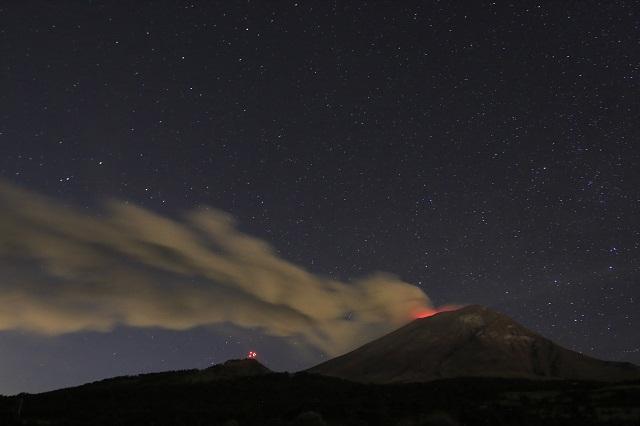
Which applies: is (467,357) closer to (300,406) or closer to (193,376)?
(193,376)

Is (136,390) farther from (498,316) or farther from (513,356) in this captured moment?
(498,316)

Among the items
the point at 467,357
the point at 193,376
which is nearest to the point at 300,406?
the point at 193,376

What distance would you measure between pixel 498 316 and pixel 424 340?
37.3m

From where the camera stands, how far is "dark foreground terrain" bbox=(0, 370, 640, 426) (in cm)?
3819

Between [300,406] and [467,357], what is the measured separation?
380 ft

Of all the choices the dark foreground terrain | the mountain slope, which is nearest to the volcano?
the mountain slope

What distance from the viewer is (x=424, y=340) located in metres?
177

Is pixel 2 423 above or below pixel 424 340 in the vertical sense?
below

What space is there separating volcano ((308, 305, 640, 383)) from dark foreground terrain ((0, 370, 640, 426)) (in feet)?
221

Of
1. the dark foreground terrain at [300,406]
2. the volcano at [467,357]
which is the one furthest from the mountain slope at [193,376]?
the volcano at [467,357]

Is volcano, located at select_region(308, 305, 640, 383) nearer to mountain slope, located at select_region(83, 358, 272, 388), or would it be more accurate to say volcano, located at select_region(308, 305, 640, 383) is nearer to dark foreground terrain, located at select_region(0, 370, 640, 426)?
mountain slope, located at select_region(83, 358, 272, 388)

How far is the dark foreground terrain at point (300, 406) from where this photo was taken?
38188 millimetres

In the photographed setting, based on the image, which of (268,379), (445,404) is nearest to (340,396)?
(445,404)

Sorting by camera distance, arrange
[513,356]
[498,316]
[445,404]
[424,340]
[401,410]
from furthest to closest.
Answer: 1. [498,316]
2. [424,340]
3. [513,356]
4. [445,404]
5. [401,410]
